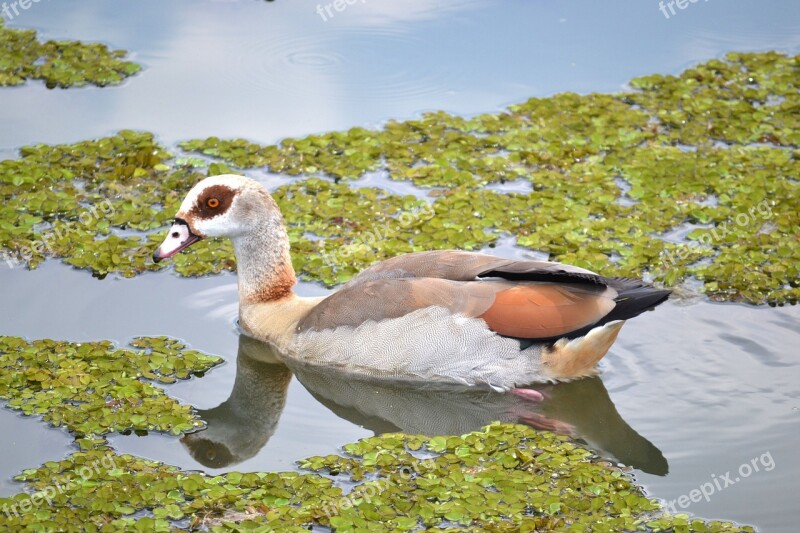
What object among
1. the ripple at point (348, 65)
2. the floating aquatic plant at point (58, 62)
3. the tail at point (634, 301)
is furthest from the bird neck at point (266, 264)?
the floating aquatic plant at point (58, 62)

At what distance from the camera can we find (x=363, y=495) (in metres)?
6.86

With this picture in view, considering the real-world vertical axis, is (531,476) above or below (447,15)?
below

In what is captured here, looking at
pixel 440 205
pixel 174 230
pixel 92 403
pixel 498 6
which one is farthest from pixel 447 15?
pixel 92 403

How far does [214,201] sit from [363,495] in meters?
2.95

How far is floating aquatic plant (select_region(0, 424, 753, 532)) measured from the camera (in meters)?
6.60

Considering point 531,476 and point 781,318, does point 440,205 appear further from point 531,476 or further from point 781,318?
point 531,476

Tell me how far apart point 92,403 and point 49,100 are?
223 inches

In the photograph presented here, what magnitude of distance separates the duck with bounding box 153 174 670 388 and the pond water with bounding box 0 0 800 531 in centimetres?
18

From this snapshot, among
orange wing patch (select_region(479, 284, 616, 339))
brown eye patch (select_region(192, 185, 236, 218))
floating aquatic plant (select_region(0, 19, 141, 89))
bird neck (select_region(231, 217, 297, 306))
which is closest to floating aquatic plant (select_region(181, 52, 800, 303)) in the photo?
bird neck (select_region(231, 217, 297, 306))

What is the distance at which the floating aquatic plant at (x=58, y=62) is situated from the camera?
12797 mm

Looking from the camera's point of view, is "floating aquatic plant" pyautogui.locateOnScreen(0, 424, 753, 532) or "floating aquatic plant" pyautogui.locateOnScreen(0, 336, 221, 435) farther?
"floating aquatic plant" pyautogui.locateOnScreen(0, 336, 221, 435)

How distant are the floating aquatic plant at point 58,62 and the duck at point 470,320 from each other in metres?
5.39

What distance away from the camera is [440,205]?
1043cm

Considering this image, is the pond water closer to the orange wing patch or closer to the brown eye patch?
the orange wing patch
